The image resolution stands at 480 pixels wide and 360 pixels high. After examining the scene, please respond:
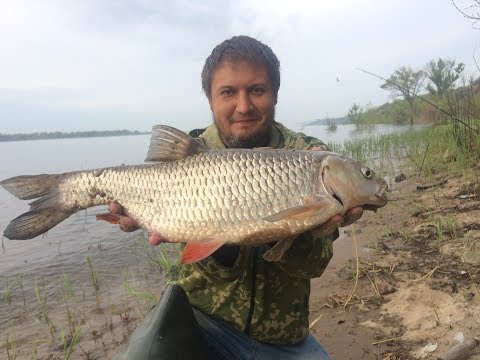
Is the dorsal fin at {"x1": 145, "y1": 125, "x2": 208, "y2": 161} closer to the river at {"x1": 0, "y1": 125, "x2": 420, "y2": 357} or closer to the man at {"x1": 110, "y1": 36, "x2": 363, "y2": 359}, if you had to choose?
the man at {"x1": 110, "y1": 36, "x2": 363, "y2": 359}

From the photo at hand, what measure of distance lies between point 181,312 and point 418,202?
4950 millimetres

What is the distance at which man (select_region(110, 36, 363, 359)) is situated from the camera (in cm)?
227

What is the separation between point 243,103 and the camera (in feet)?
8.49

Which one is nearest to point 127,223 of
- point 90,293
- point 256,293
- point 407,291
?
point 256,293

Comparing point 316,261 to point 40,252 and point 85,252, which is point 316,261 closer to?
point 85,252

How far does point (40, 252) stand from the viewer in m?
6.48

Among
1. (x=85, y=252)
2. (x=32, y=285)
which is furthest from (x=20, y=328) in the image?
(x=85, y=252)

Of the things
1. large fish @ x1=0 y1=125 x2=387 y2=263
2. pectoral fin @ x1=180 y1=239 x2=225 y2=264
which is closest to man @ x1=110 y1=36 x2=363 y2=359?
large fish @ x1=0 y1=125 x2=387 y2=263

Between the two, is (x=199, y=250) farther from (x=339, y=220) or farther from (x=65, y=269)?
(x=65, y=269)

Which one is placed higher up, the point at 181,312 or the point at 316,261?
the point at 316,261

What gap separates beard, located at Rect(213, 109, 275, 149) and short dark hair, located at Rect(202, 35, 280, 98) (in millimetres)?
266

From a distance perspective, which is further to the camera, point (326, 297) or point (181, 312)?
point (326, 297)

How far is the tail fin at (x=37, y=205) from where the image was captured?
2217 millimetres

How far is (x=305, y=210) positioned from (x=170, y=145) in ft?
2.75
